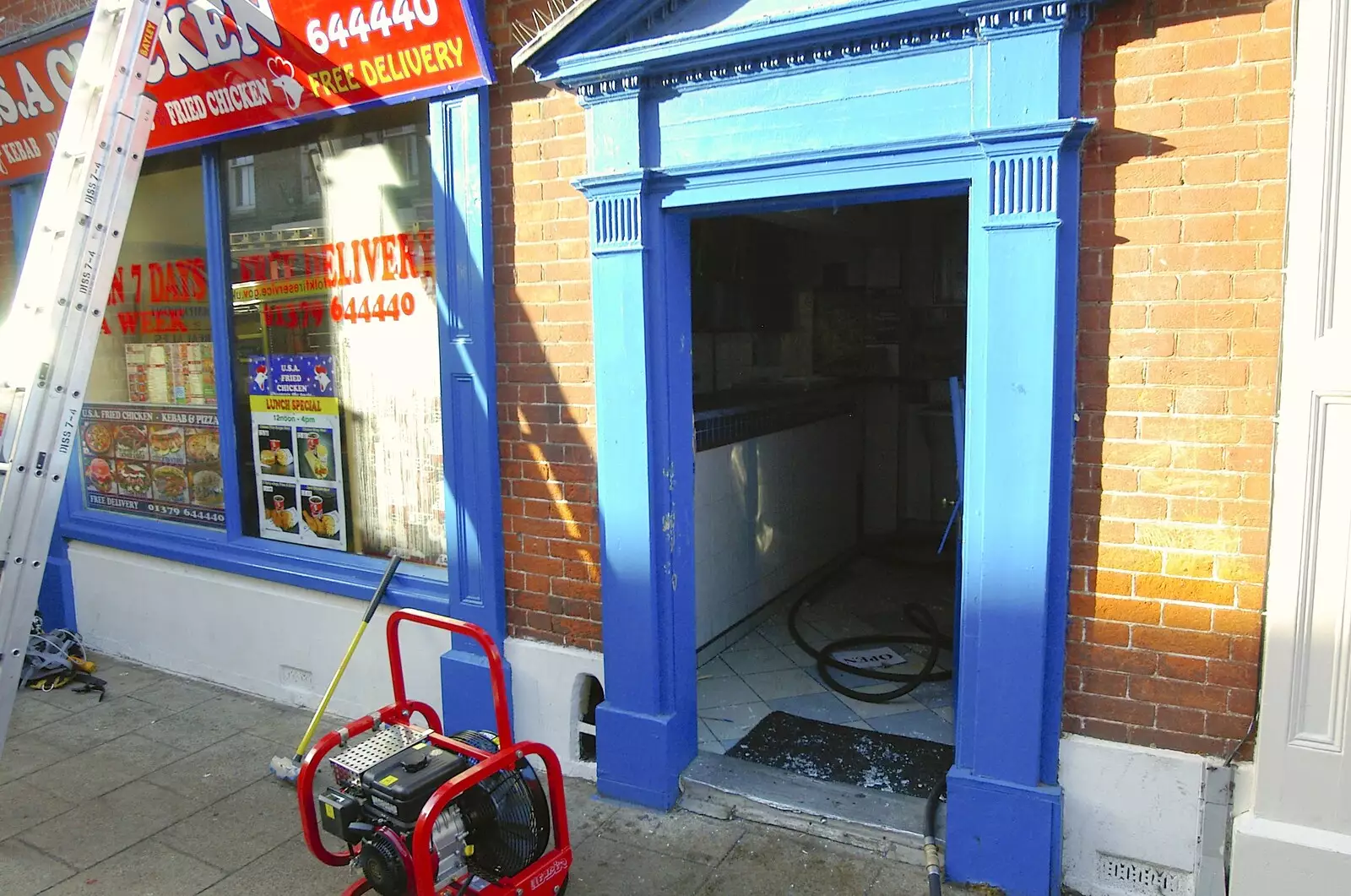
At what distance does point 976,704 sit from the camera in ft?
11.6

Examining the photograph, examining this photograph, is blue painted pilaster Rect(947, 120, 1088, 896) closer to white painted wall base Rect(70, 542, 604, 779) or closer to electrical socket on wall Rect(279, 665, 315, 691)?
white painted wall base Rect(70, 542, 604, 779)

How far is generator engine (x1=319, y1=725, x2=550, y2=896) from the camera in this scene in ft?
10.2

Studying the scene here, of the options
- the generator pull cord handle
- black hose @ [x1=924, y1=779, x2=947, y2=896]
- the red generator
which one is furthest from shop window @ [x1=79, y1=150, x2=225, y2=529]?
black hose @ [x1=924, y1=779, x2=947, y2=896]

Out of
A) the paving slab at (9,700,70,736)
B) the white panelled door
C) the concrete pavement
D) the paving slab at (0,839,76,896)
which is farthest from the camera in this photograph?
the paving slab at (9,700,70,736)

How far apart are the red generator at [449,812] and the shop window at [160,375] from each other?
3.42 metres

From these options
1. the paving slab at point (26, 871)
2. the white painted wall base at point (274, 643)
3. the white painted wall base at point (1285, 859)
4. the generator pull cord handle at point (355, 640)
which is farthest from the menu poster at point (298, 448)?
the white painted wall base at point (1285, 859)

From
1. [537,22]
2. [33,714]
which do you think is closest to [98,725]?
[33,714]

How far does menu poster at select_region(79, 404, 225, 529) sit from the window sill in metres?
0.12

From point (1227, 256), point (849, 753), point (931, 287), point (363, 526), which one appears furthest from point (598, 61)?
point (931, 287)

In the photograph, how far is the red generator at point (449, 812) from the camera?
312cm

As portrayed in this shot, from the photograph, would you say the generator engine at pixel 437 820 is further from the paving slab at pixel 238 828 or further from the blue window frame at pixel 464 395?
the blue window frame at pixel 464 395

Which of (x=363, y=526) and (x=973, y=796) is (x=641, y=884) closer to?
(x=973, y=796)

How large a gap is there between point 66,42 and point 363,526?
3514 millimetres

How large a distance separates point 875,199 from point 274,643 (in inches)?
174
